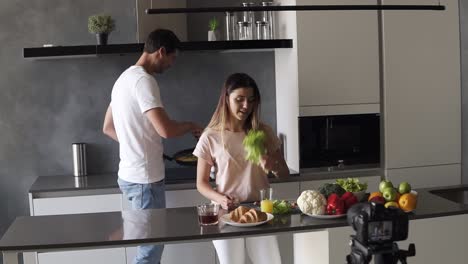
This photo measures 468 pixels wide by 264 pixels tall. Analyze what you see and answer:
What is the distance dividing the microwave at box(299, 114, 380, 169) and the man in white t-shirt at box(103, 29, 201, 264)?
94 centimetres

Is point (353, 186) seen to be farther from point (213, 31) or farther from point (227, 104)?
point (213, 31)

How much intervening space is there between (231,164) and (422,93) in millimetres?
1833

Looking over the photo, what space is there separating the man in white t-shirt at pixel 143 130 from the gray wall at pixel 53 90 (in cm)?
91

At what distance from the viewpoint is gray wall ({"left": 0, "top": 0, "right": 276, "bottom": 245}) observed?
170 inches

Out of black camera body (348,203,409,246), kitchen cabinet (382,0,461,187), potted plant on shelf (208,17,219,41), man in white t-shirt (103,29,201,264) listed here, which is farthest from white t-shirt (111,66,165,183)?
black camera body (348,203,409,246)

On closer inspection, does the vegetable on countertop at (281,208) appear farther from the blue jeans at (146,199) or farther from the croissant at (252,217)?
the blue jeans at (146,199)

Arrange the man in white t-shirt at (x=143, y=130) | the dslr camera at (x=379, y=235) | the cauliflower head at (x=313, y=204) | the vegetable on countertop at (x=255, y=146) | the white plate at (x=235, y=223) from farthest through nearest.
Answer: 1. the man in white t-shirt at (x=143, y=130)
2. the vegetable on countertop at (x=255, y=146)
3. the cauliflower head at (x=313, y=204)
4. the white plate at (x=235, y=223)
5. the dslr camera at (x=379, y=235)

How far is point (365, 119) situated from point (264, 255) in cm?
155

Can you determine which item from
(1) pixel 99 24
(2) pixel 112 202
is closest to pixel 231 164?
(2) pixel 112 202

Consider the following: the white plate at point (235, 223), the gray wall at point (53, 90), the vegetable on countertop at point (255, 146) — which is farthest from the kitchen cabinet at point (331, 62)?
the white plate at point (235, 223)

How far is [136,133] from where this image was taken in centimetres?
349

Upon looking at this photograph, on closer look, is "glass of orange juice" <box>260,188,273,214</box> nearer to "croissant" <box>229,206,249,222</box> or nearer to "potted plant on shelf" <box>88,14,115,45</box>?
"croissant" <box>229,206,249,222</box>

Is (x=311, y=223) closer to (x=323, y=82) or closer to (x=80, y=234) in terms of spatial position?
(x=80, y=234)

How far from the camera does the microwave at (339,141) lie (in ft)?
13.6
